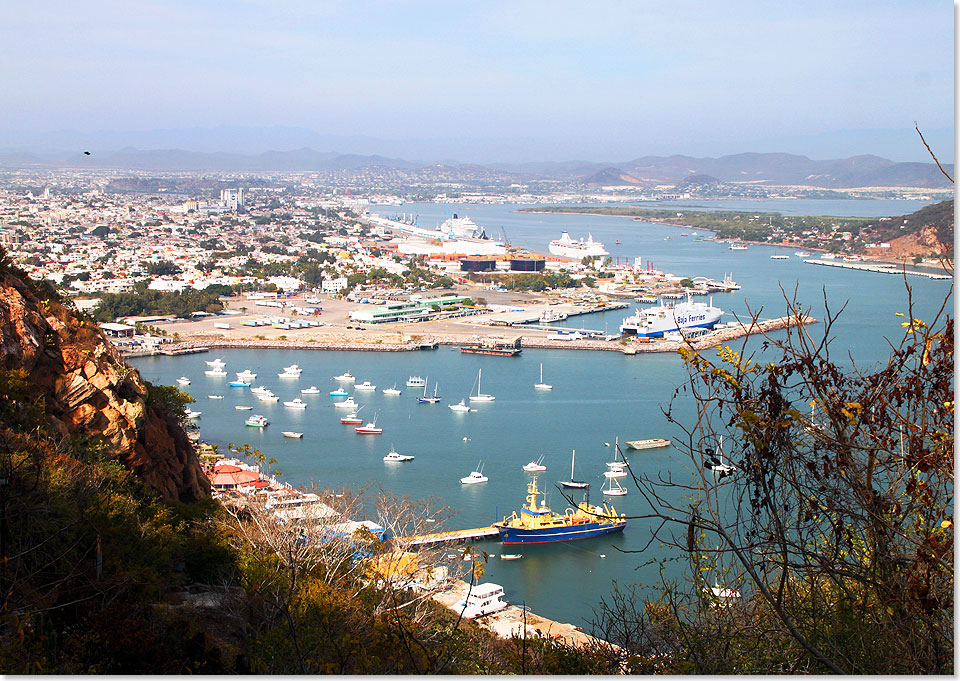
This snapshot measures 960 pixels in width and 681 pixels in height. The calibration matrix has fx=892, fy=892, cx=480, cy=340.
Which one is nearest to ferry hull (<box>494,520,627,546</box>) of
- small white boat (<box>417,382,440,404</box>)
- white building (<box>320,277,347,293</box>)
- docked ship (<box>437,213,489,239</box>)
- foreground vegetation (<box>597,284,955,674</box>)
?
small white boat (<box>417,382,440,404</box>)

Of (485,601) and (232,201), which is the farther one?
(232,201)

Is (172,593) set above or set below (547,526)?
above

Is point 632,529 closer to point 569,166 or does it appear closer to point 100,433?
point 100,433

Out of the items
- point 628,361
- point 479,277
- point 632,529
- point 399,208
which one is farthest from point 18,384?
point 399,208

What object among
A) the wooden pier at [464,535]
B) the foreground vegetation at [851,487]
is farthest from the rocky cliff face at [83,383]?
the foreground vegetation at [851,487]

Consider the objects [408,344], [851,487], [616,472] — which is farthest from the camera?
[408,344]

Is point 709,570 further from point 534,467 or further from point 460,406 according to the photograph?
point 460,406

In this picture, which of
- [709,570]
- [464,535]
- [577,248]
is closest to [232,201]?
[577,248]
